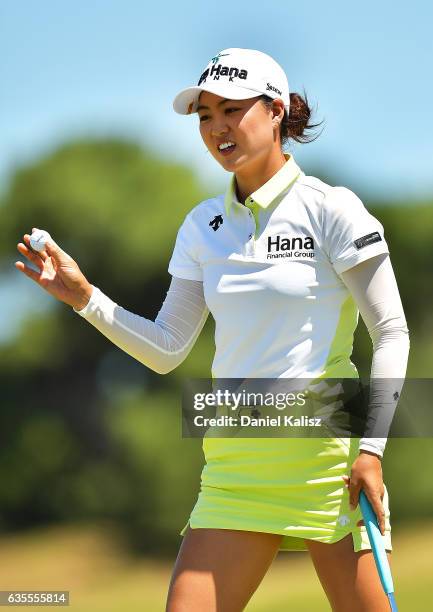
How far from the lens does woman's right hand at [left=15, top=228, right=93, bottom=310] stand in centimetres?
348

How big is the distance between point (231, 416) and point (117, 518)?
7536 millimetres

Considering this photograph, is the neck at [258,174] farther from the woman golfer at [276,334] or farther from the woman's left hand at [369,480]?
the woman's left hand at [369,480]

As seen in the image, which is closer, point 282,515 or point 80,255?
point 282,515

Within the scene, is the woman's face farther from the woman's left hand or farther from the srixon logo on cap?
the woman's left hand

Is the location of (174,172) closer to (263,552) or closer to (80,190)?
(80,190)

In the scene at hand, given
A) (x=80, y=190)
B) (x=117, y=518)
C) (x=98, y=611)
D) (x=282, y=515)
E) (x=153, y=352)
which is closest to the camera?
(x=282, y=515)

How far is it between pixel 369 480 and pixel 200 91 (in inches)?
47.8

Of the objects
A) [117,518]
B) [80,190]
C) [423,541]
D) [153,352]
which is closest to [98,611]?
[117,518]

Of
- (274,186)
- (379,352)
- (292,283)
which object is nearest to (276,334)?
(292,283)

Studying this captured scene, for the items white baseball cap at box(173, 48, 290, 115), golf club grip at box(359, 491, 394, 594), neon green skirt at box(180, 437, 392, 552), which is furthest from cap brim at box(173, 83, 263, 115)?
golf club grip at box(359, 491, 394, 594)

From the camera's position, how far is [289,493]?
3.31 m

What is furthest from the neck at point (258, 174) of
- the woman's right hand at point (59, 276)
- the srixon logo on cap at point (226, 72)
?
the woman's right hand at point (59, 276)

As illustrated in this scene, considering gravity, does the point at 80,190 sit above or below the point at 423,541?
above

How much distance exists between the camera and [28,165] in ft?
38.8
